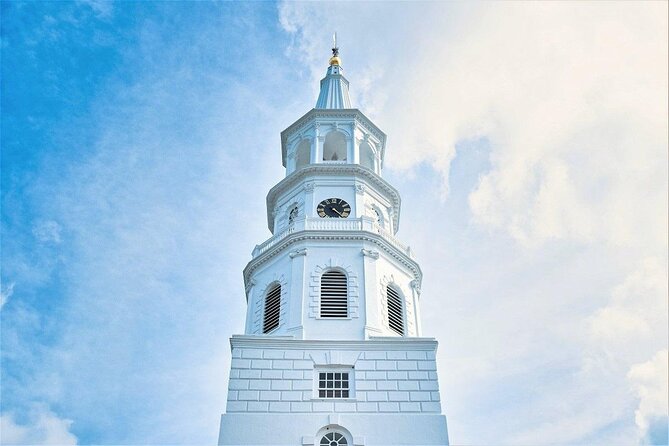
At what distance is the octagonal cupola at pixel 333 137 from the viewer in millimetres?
44781

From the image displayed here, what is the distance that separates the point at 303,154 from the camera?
47781 millimetres

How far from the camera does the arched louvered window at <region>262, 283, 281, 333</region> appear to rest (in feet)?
117

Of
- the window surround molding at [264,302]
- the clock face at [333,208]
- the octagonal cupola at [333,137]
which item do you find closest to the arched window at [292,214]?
the clock face at [333,208]

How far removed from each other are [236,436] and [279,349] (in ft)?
14.8

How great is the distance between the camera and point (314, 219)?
3844 cm

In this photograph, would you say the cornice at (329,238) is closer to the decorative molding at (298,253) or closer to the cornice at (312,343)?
the decorative molding at (298,253)

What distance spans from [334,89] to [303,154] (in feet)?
20.3

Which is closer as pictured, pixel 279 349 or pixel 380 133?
pixel 279 349

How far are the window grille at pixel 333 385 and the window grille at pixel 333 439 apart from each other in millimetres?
1910

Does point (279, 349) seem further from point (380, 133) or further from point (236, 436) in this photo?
point (380, 133)

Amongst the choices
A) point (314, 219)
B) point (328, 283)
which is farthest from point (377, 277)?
point (314, 219)

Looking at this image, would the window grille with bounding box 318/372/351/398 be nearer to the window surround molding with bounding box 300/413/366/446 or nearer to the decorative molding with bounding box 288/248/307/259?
the window surround molding with bounding box 300/413/366/446

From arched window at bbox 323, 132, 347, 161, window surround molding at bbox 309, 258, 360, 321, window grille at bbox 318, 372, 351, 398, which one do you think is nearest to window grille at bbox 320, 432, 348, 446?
window grille at bbox 318, 372, 351, 398

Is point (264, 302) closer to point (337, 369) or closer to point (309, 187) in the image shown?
point (337, 369)
